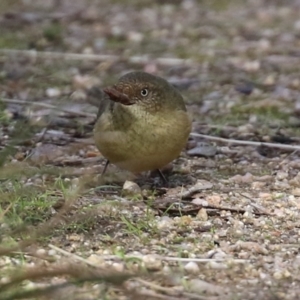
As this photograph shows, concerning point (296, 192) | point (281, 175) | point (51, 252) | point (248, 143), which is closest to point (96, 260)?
point (51, 252)

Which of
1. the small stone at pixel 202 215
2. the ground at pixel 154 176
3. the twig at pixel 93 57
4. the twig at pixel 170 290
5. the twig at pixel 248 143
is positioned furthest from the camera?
the twig at pixel 93 57

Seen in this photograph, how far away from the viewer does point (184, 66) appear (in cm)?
838

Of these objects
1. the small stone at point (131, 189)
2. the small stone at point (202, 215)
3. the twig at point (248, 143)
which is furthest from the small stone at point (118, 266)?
the twig at point (248, 143)

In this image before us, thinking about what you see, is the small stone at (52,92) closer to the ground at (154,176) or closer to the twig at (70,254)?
the ground at (154,176)

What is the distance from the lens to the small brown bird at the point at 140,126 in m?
4.90

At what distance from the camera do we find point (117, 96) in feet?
16.1

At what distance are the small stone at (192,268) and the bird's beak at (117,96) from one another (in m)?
1.34

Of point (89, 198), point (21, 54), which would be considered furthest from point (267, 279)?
point (21, 54)

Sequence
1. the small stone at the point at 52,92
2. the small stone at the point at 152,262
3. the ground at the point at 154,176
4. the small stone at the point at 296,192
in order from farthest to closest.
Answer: the small stone at the point at 52,92
the small stone at the point at 296,192
the small stone at the point at 152,262
the ground at the point at 154,176

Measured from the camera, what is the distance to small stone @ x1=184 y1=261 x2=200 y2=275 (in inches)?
149

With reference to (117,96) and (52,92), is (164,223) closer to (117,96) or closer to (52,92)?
(117,96)

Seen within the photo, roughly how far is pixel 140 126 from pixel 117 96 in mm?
210

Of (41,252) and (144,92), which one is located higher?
(144,92)

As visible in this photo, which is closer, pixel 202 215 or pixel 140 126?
pixel 202 215
